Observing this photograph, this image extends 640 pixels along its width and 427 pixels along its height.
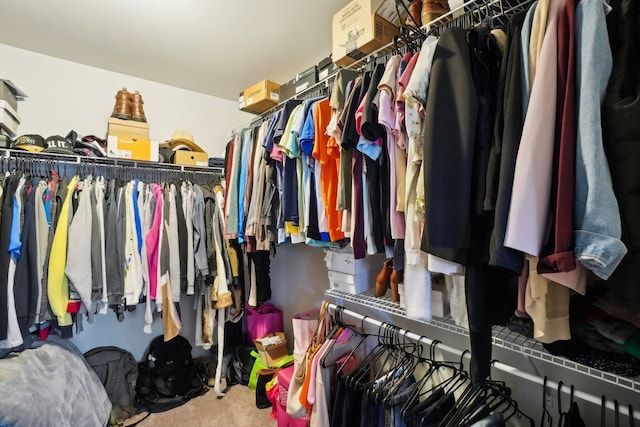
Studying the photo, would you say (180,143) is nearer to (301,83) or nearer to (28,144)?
(28,144)

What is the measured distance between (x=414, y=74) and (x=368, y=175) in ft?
1.17

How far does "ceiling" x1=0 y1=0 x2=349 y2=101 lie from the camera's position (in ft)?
5.26

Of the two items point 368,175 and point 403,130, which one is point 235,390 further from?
point 403,130

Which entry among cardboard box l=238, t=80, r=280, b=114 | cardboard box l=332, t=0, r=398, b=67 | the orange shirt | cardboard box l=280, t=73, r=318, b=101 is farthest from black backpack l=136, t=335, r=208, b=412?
cardboard box l=332, t=0, r=398, b=67

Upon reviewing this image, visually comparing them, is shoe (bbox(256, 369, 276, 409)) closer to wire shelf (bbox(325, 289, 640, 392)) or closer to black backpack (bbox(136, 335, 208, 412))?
black backpack (bbox(136, 335, 208, 412))

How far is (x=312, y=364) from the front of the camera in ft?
4.43

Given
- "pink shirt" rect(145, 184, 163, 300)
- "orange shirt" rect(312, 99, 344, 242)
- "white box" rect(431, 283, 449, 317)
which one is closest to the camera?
"white box" rect(431, 283, 449, 317)

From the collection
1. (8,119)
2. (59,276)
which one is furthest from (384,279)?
(8,119)

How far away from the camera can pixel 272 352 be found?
2213 millimetres

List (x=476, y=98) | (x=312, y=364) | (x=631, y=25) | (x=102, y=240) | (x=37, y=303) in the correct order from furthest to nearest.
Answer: (x=102, y=240)
(x=37, y=303)
(x=312, y=364)
(x=476, y=98)
(x=631, y=25)

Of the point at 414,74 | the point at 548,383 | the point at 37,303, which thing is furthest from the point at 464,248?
the point at 37,303

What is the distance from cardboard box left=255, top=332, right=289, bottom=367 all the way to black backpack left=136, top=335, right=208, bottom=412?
53 centimetres

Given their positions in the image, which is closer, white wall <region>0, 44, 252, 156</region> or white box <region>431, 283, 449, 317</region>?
white box <region>431, 283, 449, 317</region>

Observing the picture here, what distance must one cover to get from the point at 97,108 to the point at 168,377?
85.2 inches
